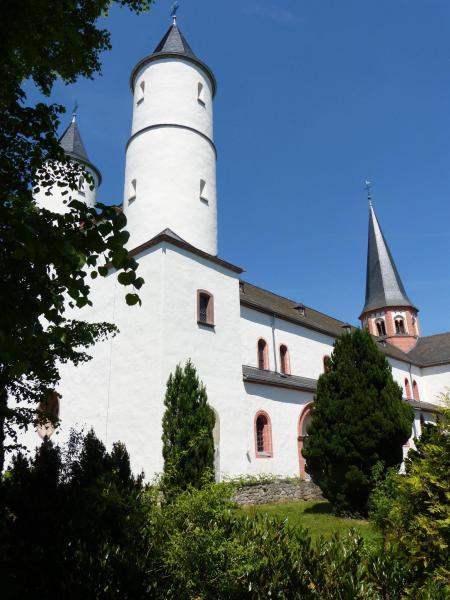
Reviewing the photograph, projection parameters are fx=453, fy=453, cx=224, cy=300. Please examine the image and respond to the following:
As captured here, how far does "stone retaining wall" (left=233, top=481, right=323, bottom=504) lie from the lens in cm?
1599

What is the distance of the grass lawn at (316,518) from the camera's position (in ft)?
36.9

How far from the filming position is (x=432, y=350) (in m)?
44.1

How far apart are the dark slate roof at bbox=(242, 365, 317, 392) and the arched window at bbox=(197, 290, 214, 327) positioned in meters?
2.79

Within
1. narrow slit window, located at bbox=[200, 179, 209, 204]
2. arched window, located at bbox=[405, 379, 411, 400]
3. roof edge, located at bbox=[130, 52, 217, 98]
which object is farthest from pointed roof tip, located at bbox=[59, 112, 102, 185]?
arched window, located at bbox=[405, 379, 411, 400]

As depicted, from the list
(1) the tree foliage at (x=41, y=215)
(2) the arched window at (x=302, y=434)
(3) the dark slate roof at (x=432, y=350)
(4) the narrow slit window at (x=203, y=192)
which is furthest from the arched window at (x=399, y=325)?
(1) the tree foliage at (x=41, y=215)

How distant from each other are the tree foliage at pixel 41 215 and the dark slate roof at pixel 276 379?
14.2 metres

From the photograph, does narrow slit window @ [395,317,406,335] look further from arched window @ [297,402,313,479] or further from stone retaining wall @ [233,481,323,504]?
stone retaining wall @ [233,481,323,504]

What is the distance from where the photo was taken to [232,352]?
18359 millimetres

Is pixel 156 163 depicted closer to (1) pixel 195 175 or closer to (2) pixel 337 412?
(1) pixel 195 175

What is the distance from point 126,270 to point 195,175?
17.4 metres

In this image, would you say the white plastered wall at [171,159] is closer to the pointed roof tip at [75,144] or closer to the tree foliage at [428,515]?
the pointed roof tip at [75,144]

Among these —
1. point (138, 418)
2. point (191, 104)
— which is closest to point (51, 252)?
point (138, 418)

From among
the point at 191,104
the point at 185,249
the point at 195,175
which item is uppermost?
the point at 191,104

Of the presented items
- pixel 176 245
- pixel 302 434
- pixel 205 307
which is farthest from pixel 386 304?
pixel 176 245
